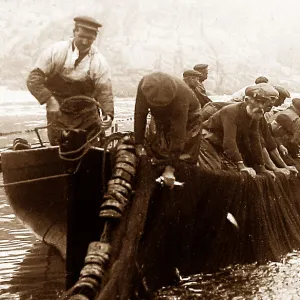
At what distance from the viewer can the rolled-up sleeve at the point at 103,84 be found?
22.7ft

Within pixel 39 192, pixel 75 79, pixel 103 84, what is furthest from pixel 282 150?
pixel 39 192

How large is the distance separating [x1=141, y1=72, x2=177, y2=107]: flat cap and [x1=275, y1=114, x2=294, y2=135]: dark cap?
2989 millimetres

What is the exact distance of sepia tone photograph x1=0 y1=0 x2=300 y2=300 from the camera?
5.22 m

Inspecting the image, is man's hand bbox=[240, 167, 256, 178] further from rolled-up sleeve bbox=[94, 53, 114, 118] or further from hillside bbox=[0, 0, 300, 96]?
hillside bbox=[0, 0, 300, 96]

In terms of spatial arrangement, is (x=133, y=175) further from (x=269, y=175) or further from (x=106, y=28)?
(x=106, y=28)

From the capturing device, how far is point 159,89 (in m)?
5.13

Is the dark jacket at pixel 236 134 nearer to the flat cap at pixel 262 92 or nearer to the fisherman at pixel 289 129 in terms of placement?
the flat cap at pixel 262 92

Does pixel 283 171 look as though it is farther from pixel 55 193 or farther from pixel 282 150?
pixel 55 193

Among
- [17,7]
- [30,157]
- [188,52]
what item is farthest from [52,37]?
[30,157]

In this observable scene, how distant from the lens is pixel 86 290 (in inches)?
187

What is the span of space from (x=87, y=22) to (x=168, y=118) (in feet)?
5.91

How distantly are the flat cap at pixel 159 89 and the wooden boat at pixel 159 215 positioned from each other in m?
0.57

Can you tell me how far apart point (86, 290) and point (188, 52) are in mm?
43037

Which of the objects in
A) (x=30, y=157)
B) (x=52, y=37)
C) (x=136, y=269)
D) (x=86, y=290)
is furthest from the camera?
(x=52, y=37)
